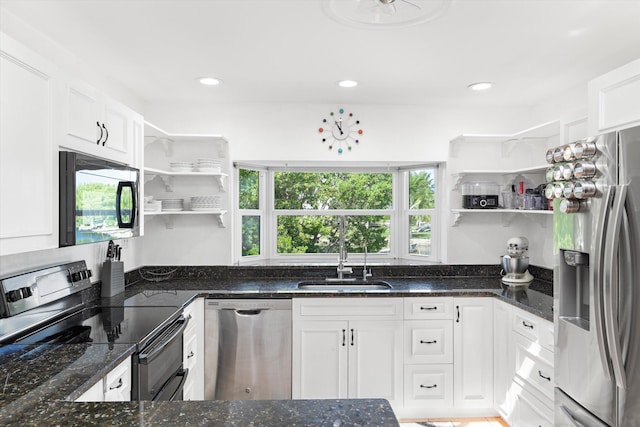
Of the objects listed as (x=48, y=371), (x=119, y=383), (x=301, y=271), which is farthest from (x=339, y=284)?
(x=48, y=371)

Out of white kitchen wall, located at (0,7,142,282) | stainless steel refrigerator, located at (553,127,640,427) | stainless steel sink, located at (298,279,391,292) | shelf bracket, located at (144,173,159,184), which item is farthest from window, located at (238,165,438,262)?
stainless steel refrigerator, located at (553,127,640,427)

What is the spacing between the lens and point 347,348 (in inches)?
122

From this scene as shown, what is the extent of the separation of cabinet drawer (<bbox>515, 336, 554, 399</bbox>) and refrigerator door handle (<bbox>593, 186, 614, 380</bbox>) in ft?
2.35

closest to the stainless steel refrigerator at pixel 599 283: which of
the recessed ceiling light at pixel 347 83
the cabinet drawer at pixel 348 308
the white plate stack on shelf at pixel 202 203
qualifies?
the cabinet drawer at pixel 348 308

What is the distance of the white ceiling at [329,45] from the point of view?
1970 mm

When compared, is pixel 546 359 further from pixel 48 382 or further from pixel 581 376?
pixel 48 382

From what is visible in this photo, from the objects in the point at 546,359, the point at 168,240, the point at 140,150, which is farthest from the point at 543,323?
the point at 168,240

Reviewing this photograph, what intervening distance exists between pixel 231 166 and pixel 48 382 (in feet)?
7.92

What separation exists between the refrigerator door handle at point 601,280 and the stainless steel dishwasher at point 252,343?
74.8 inches

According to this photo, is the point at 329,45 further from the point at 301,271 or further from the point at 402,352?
the point at 402,352

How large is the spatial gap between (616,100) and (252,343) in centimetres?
255

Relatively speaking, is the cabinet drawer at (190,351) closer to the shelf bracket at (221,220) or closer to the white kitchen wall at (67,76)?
the white kitchen wall at (67,76)

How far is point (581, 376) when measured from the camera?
75.2 inches

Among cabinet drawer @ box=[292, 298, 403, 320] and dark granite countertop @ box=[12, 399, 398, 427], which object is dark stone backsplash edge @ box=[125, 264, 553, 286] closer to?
cabinet drawer @ box=[292, 298, 403, 320]
